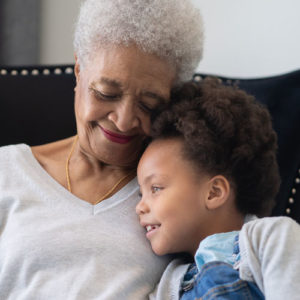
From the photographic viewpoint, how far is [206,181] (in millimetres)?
1175

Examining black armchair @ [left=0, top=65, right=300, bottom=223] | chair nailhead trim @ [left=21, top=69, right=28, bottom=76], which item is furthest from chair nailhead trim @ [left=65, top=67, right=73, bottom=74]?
chair nailhead trim @ [left=21, top=69, right=28, bottom=76]

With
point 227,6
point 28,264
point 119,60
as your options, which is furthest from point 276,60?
→ point 28,264

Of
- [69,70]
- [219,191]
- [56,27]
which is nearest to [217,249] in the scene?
[219,191]

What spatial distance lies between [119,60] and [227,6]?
3.19ft

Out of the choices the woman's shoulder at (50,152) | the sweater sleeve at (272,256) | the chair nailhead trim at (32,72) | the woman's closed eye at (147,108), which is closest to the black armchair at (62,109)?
the chair nailhead trim at (32,72)

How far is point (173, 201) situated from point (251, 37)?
1.05 metres

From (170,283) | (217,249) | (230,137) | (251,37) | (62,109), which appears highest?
(251,37)

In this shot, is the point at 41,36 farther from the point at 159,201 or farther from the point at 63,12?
the point at 159,201

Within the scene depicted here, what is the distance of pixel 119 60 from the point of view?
123 centimetres

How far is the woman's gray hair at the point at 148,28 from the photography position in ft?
A: 4.07

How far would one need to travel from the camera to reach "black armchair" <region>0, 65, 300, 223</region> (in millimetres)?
1571

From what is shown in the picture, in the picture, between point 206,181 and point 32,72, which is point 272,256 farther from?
point 32,72

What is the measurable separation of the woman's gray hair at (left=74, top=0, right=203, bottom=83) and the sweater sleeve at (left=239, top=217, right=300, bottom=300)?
20.5 inches

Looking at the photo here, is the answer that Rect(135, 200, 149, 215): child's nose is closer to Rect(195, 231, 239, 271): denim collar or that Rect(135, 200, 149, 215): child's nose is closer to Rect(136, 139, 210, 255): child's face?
Rect(136, 139, 210, 255): child's face
